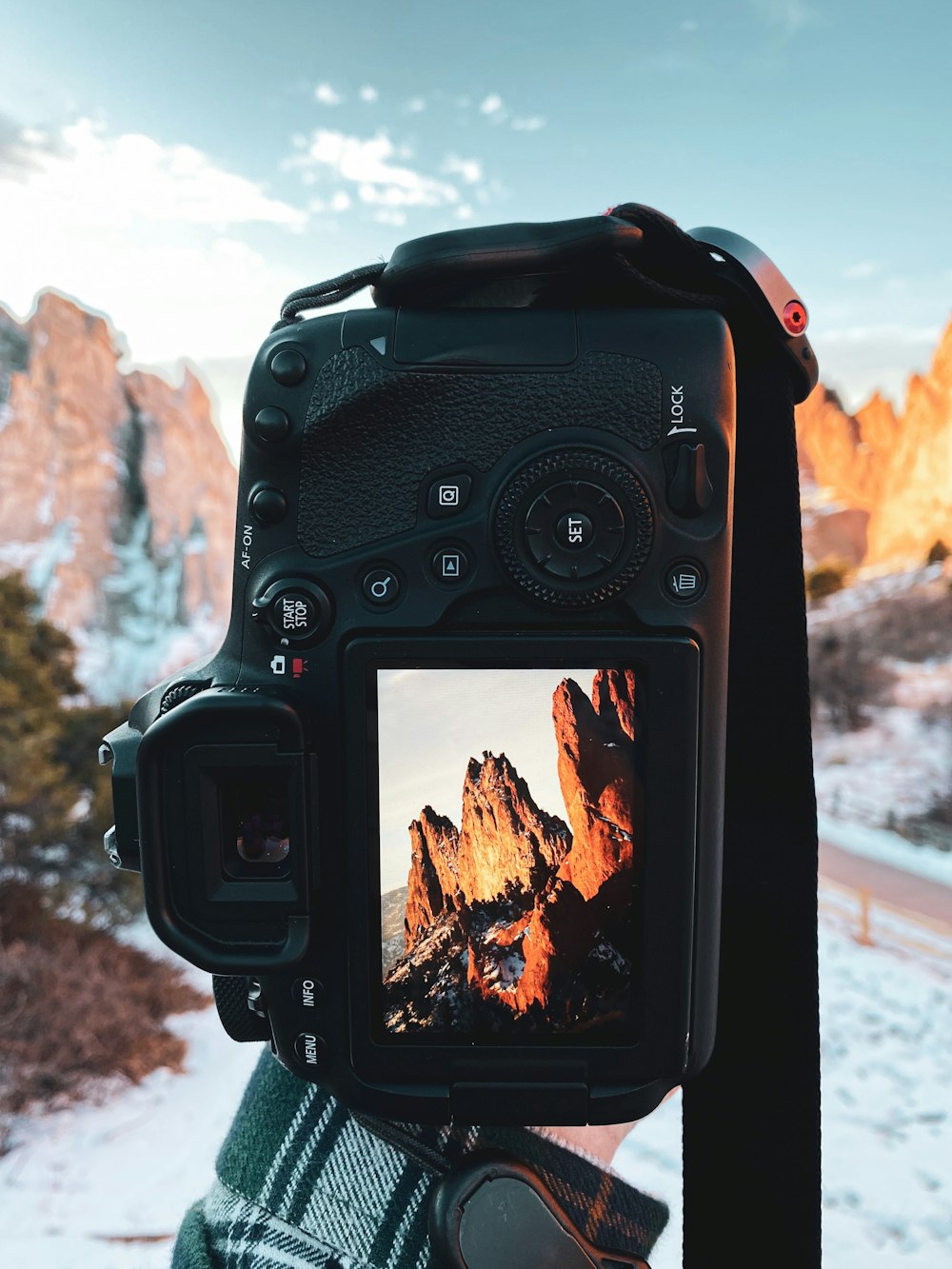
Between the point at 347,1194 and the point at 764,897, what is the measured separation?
1.17ft

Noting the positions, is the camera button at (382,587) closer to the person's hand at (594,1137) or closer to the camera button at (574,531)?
the camera button at (574,531)

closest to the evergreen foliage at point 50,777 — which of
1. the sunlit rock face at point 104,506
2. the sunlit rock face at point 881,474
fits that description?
the sunlit rock face at point 104,506

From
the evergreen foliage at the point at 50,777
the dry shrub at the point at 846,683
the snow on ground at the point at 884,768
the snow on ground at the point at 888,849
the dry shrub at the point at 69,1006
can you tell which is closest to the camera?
the dry shrub at the point at 69,1006

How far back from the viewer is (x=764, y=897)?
1.98 feet

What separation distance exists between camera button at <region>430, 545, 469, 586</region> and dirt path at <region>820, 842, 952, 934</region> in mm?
5264

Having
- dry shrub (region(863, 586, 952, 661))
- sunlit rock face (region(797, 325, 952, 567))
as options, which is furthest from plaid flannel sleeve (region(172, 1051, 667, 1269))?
sunlit rock face (region(797, 325, 952, 567))

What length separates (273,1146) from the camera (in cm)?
56

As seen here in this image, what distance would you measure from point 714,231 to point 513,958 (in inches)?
20.0

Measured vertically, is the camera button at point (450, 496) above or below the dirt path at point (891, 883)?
above

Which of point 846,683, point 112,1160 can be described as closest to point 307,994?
point 112,1160

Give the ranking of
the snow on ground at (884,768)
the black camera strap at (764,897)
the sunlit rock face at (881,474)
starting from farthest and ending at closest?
1. the sunlit rock face at (881,474)
2. the snow on ground at (884,768)
3. the black camera strap at (764,897)

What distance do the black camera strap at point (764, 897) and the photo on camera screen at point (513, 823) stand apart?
0.49 feet

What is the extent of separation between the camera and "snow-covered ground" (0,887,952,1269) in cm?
243

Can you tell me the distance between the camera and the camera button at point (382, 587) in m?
0.50
